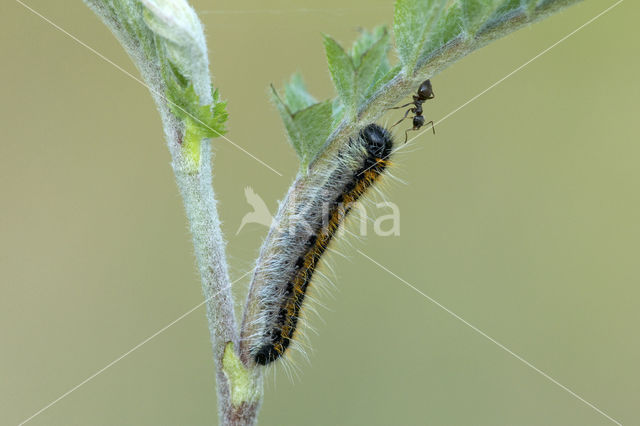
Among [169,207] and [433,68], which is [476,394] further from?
[433,68]

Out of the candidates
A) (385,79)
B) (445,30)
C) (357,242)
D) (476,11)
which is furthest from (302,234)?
(357,242)

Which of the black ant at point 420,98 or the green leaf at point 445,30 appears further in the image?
the black ant at point 420,98

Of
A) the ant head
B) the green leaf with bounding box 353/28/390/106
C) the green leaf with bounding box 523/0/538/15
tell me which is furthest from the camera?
the ant head

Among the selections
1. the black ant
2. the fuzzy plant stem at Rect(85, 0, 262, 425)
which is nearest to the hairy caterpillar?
the fuzzy plant stem at Rect(85, 0, 262, 425)

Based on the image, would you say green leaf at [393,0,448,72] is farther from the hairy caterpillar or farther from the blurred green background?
the blurred green background

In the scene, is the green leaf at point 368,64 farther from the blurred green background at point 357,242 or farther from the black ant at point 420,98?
the blurred green background at point 357,242

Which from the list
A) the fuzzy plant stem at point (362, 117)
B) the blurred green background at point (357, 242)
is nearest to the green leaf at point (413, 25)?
the fuzzy plant stem at point (362, 117)
